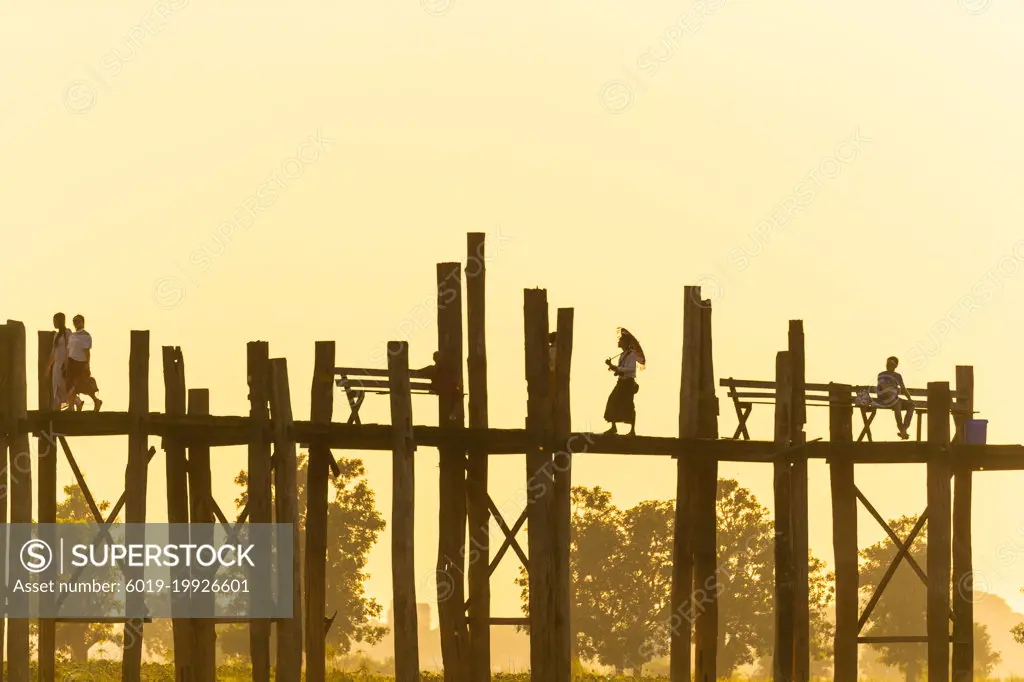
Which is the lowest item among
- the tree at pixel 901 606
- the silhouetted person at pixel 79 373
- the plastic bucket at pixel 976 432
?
the tree at pixel 901 606

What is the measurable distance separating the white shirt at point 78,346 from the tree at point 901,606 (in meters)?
43.0

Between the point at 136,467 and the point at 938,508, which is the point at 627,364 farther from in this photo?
the point at 136,467

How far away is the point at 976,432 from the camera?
23562 mm

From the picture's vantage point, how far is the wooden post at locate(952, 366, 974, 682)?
2353 cm

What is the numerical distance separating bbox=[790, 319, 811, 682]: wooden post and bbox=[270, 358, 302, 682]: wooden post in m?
5.74

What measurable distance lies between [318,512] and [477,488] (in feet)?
6.16

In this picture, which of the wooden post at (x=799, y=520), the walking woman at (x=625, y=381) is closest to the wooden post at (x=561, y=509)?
the walking woman at (x=625, y=381)

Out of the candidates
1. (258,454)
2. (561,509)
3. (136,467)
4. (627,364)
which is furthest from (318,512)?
(627,364)

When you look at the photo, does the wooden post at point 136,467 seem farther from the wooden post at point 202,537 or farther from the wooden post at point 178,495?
the wooden post at point 202,537

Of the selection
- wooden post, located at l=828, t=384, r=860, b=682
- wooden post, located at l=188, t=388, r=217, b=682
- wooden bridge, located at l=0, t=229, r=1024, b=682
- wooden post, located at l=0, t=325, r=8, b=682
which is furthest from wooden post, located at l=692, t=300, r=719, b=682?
wooden post, located at l=0, t=325, r=8, b=682

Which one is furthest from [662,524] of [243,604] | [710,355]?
[710,355]

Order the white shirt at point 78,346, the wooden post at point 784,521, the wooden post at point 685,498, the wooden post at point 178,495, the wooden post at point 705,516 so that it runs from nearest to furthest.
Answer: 1. the wooden post at point 178,495
2. the wooden post at point 784,521
3. the wooden post at point 685,498
4. the wooden post at point 705,516
5. the white shirt at point 78,346

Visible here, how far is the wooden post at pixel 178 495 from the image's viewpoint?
866 inches

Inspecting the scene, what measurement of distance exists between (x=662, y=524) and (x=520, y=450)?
125ft
